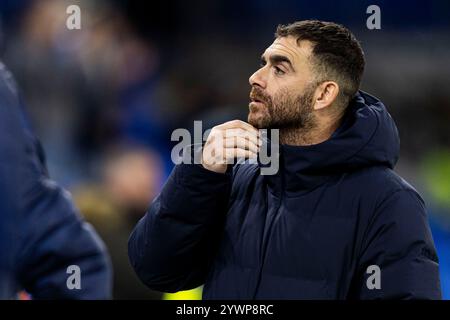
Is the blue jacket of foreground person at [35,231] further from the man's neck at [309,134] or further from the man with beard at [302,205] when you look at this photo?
the man's neck at [309,134]

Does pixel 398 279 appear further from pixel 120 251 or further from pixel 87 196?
pixel 87 196

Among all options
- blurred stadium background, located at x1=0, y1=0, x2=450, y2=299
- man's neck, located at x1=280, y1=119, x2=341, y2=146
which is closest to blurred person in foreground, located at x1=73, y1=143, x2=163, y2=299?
blurred stadium background, located at x1=0, y1=0, x2=450, y2=299

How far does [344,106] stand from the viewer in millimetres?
1686

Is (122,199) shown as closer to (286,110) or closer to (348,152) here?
(286,110)

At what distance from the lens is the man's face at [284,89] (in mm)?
1639

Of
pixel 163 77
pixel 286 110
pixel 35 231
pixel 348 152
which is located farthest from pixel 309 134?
pixel 163 77

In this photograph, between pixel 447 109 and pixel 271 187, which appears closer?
pixel 271 187

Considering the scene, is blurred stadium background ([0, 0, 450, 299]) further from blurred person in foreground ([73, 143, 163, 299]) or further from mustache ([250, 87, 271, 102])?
mustache ([250, 87, 271, 102])

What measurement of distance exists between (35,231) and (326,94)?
86 centimetres

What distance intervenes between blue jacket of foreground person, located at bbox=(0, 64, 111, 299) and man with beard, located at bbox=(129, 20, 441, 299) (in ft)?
1.22

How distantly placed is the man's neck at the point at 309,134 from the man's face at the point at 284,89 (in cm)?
1

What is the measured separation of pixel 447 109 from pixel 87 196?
1.88 meters

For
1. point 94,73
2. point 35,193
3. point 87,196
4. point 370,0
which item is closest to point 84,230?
point 35,193

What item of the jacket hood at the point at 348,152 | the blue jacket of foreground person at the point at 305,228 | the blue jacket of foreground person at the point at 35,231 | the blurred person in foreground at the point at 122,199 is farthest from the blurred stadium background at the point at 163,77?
the blue jacket of foreground person at the point at 35,231
